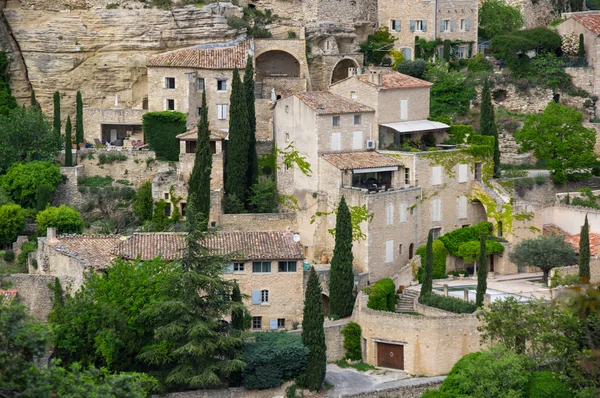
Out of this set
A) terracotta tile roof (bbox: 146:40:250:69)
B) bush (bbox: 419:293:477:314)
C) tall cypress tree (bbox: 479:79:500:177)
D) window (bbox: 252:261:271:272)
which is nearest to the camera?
bush (bbox: 419:293:477:314)

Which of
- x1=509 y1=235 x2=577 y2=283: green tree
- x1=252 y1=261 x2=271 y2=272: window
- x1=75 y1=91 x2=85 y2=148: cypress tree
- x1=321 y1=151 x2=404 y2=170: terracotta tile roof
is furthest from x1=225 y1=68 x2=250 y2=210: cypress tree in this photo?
x1=509 y1=235 x2=577 y2=283: green tree

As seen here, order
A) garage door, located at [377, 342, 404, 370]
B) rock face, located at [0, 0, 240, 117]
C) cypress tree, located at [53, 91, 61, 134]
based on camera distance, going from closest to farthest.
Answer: garage door, located at [377, 342, 404, 370] → cypress tree, located at [53, 91, 61, 134] → rock face, located at [0, 0, 240, 117]

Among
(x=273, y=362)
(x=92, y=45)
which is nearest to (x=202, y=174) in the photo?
(x=273, y=362)

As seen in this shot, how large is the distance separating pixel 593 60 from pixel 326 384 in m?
31.6

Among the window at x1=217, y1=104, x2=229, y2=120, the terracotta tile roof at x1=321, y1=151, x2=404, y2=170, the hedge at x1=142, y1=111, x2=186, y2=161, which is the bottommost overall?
the terracotta tile roof at x1=321, y1=151, x2=404, y2=170

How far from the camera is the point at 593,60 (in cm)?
7988

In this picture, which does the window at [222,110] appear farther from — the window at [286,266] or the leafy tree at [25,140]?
the window at [286,266]

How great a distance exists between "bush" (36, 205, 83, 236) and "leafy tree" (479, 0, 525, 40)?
3050 centimetres

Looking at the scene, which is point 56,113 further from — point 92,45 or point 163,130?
point 163,130

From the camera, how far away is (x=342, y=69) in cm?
7931

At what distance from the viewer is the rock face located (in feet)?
243

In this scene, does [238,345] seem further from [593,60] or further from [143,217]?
[593,60]

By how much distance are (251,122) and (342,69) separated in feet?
39.7

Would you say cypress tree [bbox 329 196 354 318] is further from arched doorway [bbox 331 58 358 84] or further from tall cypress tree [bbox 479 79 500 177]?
arched doorway [bbox 331 58 358 84]
